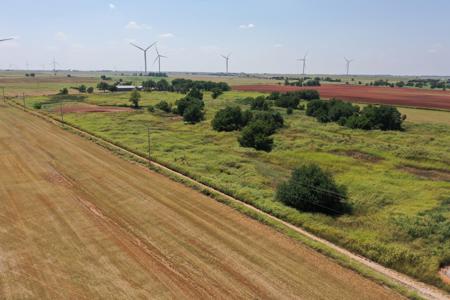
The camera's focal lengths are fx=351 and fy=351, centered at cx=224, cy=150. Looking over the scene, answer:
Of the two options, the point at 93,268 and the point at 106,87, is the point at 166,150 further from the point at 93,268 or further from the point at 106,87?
the point at 106,87

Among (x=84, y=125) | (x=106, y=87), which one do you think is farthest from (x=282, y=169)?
(x=106, y=87)

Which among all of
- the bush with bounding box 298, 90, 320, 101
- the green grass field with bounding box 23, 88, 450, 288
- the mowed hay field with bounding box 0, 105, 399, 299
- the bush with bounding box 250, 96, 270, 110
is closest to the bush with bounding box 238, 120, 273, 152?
the green grass field with bounding box 23, 88, 450, 288

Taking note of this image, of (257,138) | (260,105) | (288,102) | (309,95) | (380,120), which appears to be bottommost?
(257,138)

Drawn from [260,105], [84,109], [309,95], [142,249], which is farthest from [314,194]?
[309,95]

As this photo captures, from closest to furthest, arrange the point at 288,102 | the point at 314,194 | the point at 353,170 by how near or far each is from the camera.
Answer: the point at 314,194 < the point at 353,170 < the point at 288,102

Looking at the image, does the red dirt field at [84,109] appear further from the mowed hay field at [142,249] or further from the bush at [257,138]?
the mowed hay field at [142,249]

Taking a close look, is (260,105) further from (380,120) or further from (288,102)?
(380,120)
